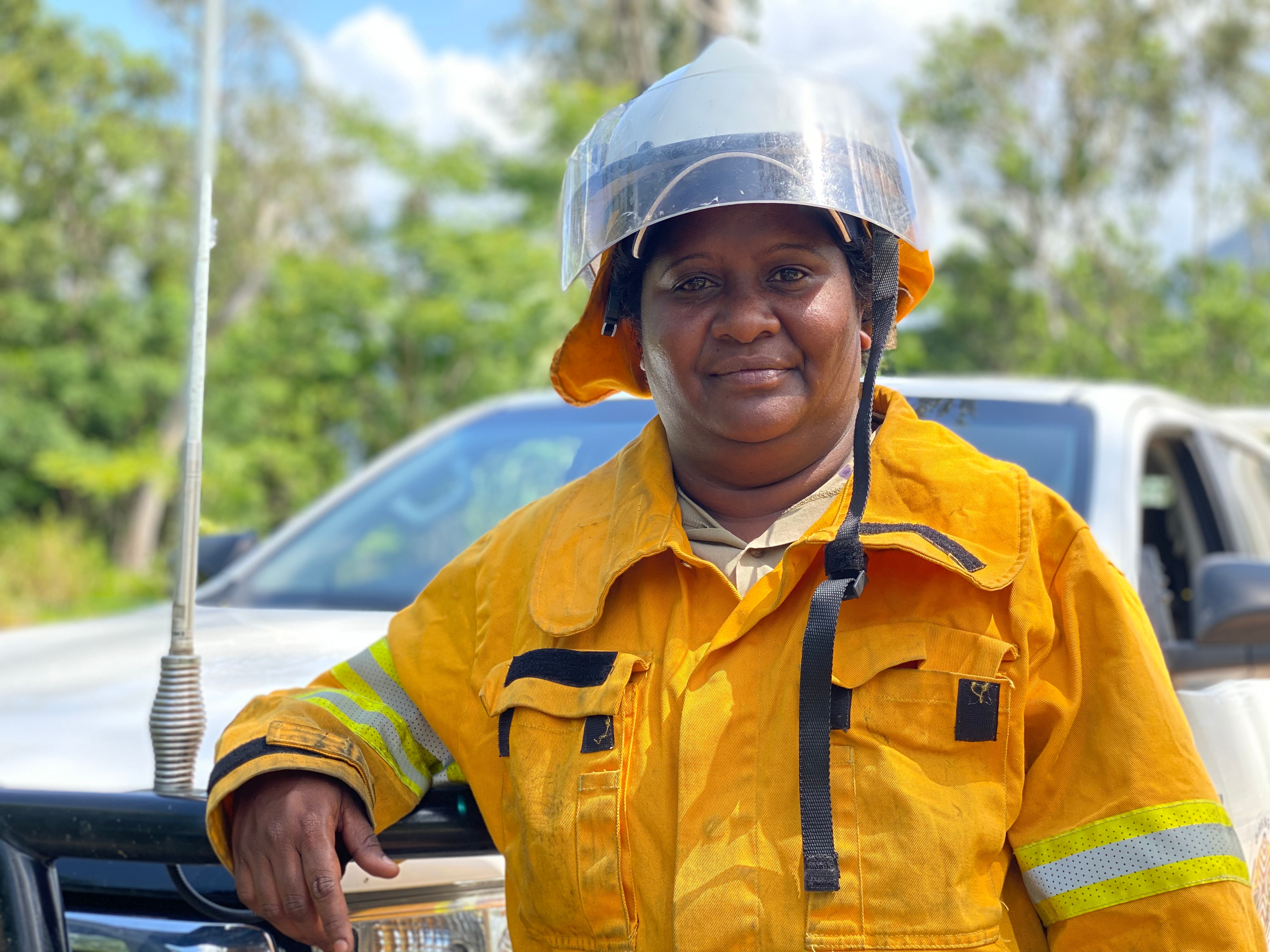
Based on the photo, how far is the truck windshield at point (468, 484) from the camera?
2.75 metres

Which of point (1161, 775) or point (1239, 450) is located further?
point (1239, 450)

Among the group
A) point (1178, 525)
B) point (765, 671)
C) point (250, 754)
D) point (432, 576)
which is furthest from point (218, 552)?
point (1178, 525)

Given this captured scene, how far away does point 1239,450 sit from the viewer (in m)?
4.24

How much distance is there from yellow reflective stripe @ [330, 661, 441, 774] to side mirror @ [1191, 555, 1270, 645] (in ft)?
5.32

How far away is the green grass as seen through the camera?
566 inches

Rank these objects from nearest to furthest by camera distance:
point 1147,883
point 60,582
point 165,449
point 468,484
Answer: point 1147,883 < point 468,484 < point 60,582 < point 165,449

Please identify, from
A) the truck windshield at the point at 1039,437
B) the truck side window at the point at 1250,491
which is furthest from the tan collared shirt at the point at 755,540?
the truck side window at the point at 1250,491

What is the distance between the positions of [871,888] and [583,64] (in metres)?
22.3

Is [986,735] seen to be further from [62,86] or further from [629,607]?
[62,86]

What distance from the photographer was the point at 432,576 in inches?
119

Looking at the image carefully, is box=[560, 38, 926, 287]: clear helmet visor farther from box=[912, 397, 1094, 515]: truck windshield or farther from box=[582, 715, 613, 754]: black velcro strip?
box=[912, 397, 1094, 515]: truck windshield

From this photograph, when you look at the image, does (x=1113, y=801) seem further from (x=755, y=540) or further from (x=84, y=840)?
(x=84, y=840)

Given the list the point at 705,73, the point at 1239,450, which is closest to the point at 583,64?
the point at 1239,450

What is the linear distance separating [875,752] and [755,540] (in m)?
0.38
